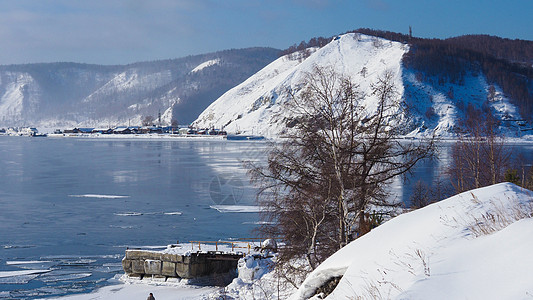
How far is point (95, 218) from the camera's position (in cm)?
3369

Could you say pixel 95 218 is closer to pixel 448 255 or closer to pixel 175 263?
pixel 175 263

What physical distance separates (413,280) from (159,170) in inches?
2280

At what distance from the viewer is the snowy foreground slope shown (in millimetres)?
4727

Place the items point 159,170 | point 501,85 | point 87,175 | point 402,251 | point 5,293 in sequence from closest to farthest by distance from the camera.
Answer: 1. point 402,251
2. point 5,293
3. point 87,175
4. point 159,170
5. point 501,85

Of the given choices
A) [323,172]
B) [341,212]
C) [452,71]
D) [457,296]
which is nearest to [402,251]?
[457,296]

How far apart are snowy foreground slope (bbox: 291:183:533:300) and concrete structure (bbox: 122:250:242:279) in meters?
18.2

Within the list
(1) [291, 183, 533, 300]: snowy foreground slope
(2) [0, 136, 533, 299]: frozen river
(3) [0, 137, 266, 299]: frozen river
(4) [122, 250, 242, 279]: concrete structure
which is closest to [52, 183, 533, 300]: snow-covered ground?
(1) [291, 183, 533, 300]: snowy foreground slope

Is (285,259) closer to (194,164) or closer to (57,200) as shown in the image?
(57,200)

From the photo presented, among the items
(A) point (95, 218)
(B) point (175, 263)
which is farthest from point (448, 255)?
(A) point (95, 218)

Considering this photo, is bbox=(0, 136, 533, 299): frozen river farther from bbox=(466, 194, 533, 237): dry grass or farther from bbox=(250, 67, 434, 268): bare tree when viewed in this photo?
bbox=(466, 194, 533, 237): dry grass

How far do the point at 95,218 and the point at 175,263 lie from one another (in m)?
11.0

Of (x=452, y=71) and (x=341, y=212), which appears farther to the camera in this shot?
(x=452, y=71)

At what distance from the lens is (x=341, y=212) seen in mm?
14633

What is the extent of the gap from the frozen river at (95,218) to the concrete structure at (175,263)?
86cm
